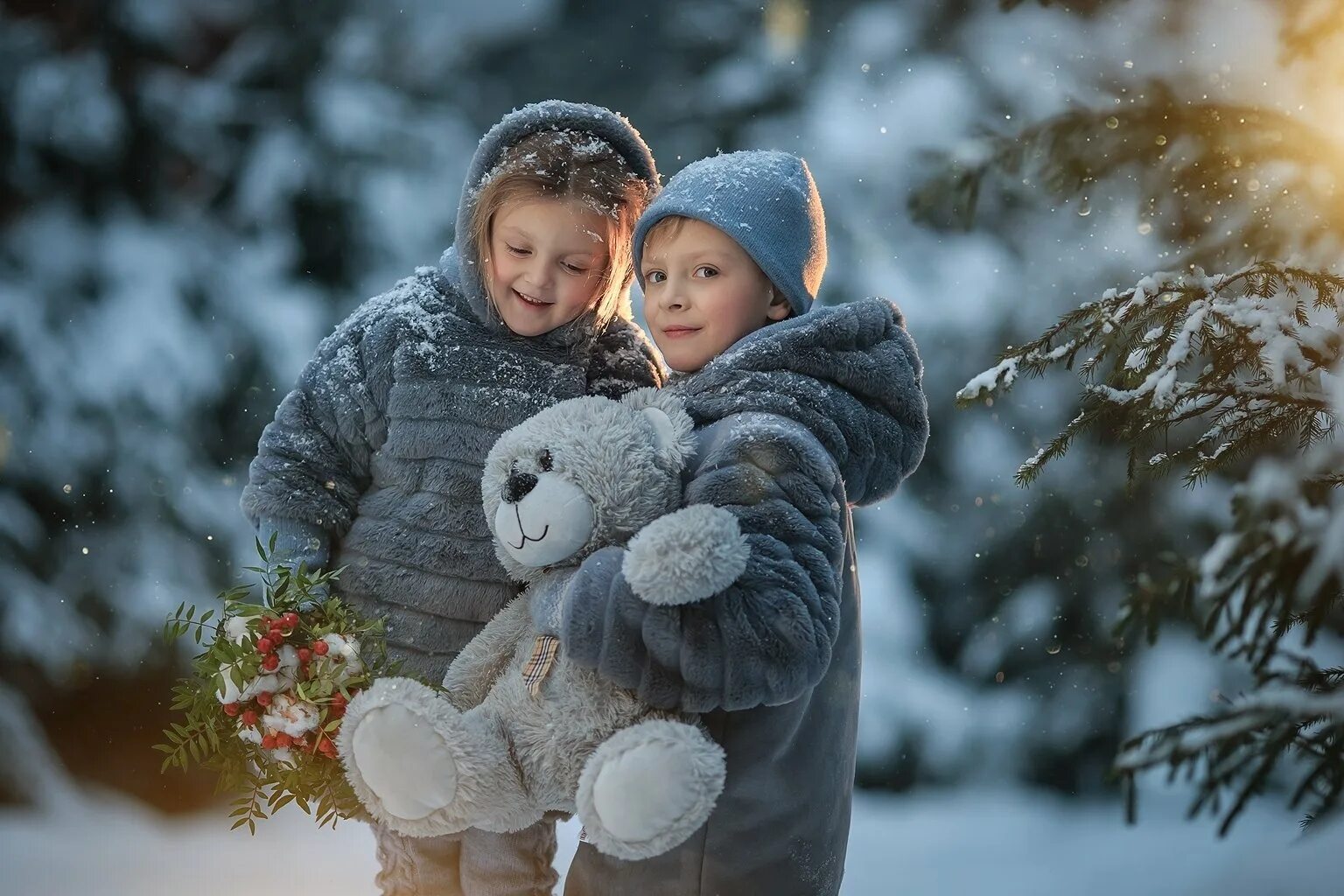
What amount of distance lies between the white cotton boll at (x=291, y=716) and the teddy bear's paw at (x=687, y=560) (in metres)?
0.60

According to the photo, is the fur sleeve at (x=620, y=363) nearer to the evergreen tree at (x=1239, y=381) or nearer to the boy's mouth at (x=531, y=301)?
the boy's mouth at (x=531, y=301)

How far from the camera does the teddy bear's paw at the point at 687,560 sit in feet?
4.74

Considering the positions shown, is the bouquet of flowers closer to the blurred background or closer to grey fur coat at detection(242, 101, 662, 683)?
grey fur coat at detection(242, 101, 662, 683)

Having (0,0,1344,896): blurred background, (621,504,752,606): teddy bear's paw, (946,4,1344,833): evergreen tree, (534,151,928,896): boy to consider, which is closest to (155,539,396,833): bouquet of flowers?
(534,151,928,896): boy

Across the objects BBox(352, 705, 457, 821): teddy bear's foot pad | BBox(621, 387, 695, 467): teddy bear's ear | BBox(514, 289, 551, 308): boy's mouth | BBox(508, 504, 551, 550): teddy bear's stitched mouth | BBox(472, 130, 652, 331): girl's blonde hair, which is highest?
BBox(472, 130, 652, 331): girl's blonde hair

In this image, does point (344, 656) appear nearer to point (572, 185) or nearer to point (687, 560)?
point (687, 560)

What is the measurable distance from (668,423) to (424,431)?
0.62 metres

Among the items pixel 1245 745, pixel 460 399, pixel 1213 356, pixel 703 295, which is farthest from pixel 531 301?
pixel 1245 745

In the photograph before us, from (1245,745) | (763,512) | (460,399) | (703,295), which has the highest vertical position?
(703,295)

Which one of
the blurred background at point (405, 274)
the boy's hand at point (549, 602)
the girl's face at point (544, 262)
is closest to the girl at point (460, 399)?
the girl's face at point (544, 262)

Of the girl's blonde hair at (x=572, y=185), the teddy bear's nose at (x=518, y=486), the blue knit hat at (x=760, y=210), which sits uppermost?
the girl's blonde hair at (x=572, y=185)

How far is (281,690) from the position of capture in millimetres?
1787

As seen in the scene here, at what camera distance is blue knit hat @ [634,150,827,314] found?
1.81 metres

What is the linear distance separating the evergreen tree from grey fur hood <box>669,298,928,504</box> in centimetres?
31
